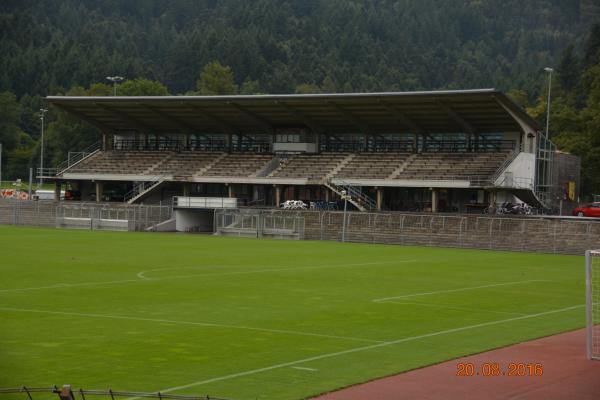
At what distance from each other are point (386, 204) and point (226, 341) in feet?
210

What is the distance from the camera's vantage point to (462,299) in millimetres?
28922

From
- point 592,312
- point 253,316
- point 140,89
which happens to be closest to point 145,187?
point 253,316

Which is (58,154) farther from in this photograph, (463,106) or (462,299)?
(462,299)

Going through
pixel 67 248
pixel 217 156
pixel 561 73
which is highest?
pixel 561 73

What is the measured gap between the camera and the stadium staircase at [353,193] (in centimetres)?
7825

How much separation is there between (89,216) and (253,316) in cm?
5343

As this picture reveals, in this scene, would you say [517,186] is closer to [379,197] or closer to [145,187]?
[379,197]

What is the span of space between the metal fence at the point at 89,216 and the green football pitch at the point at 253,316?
2653 centimetres

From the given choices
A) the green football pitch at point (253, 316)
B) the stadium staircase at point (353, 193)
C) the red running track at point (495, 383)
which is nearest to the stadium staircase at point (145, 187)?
the stadium staircase at point (353, 193)

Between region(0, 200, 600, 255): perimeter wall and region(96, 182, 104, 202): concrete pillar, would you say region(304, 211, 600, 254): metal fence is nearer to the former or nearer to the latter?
region(0, 200, 600, 255): perimeter wall

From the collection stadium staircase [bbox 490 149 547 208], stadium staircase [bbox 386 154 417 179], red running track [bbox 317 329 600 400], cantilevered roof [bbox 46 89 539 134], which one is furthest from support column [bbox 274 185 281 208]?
red running track [bbox 317 329 600 400]

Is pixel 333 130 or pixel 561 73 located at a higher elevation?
pixel 561 73

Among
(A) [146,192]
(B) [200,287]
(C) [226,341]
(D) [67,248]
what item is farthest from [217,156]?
(C) [226,341]

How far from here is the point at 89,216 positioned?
244 ft
